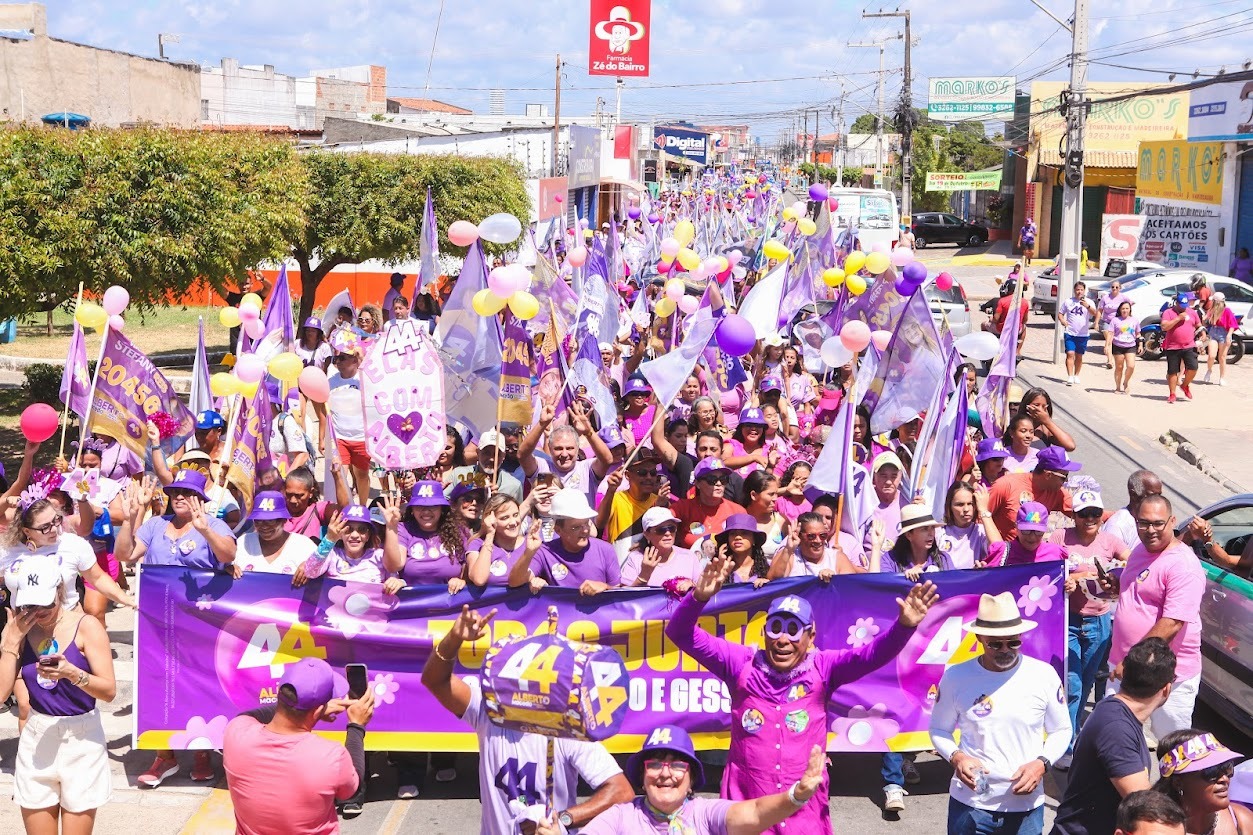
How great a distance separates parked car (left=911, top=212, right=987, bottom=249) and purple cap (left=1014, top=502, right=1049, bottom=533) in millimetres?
49828

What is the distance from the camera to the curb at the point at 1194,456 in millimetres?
15016

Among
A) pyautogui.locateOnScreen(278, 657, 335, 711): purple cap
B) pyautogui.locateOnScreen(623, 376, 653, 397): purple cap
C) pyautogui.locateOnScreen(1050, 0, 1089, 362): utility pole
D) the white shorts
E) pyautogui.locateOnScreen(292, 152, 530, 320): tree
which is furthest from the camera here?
pyautogui.locateOnScreen(1050, 0, 1089, 362): utility pole

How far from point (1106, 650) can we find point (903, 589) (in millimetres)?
1302

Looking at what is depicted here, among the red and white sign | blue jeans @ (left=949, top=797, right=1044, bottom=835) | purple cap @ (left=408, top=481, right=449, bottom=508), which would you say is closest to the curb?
purple cap @ (left=408, top=481, right=449, bottom=508)

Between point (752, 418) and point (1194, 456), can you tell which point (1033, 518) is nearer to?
point (752, 418)

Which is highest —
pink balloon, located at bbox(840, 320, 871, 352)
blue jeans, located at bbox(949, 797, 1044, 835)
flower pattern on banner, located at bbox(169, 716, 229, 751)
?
pink balloon, located at bbox(840, 320, 871, 352)

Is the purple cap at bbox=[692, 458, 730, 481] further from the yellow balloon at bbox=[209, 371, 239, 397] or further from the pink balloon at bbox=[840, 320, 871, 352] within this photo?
the yellow balloon at bbox=[209, 371, 239, 397]

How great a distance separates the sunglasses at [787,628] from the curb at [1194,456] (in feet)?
36.7

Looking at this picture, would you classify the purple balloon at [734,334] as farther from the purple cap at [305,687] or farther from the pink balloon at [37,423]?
the purple cap at [305,687]

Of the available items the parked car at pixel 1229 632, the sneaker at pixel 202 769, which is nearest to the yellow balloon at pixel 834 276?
the parked car at pixel 1229 632

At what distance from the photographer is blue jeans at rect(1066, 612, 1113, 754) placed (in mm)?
7043

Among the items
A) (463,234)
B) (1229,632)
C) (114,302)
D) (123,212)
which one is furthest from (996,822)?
(123,212)


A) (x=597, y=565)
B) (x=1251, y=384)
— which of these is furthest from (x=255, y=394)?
(x=1251, y=384)

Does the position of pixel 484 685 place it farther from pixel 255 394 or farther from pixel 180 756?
pixel 255 394
